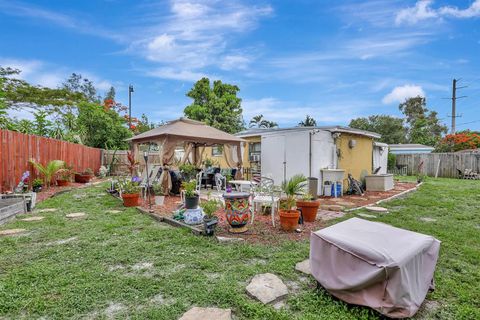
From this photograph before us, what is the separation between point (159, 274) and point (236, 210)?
172 centimetres

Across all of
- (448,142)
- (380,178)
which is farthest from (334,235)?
(448,142)

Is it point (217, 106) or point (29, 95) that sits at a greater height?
point (217, 106)

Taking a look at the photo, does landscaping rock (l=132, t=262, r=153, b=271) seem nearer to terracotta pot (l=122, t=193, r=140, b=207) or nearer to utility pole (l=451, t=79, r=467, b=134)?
terracotta pot (l=122, t=193, r=140, b=207)

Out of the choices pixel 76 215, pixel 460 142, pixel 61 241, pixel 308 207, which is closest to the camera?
pixel 61 241

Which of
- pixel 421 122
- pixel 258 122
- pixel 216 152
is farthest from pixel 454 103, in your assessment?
pixel 216 152

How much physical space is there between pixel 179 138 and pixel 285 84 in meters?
9.05

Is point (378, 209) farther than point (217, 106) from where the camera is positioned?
No

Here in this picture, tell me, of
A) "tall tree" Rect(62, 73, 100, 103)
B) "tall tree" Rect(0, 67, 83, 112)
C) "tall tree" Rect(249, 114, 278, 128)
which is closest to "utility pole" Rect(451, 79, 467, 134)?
"tall tree" Rect(249, 114, 278, 128)

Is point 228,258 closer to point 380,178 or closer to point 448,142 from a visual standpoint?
point 380,178

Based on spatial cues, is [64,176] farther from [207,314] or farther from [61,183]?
[207,314]

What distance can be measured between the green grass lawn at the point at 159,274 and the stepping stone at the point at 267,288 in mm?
76

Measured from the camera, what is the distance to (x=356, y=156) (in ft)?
34.6

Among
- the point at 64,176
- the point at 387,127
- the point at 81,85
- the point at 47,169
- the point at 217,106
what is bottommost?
the point at 64,176

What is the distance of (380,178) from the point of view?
1022 cm
